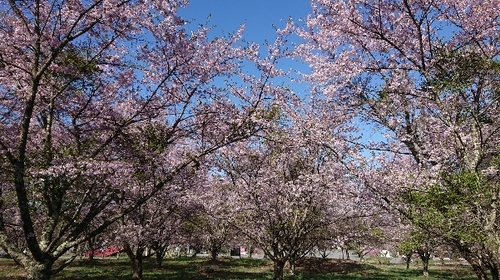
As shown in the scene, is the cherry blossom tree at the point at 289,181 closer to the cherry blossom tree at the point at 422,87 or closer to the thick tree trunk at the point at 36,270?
the cherry blossom tree at the point at 422,87

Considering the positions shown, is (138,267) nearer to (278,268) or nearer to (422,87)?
(278,268)

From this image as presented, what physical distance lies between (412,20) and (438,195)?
16.4 feet

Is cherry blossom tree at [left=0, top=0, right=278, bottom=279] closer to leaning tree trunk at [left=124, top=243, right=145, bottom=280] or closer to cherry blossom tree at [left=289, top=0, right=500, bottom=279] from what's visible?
cherry blossom tree at [left=289, top=0, right=500, bottom=279]

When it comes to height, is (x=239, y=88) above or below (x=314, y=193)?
above

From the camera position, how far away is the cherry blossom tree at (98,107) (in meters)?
8.11

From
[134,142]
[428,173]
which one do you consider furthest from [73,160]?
[428,173]

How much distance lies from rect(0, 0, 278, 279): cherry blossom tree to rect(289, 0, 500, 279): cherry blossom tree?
126 inches

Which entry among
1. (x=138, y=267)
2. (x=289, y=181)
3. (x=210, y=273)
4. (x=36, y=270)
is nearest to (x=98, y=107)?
(x=36, y=270)

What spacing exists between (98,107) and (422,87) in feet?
26.9

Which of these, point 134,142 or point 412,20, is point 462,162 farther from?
point 134,142

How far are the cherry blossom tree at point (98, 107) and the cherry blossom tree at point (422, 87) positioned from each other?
126 inches

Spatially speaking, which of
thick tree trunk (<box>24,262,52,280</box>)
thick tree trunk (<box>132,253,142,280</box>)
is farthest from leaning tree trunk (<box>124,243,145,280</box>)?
thick tree trunk (<box>24,262,52,280</box>)

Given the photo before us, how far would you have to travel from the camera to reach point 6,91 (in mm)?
9641

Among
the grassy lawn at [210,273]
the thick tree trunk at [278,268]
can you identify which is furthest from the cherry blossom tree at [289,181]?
the grassy lawn at [210,273]
